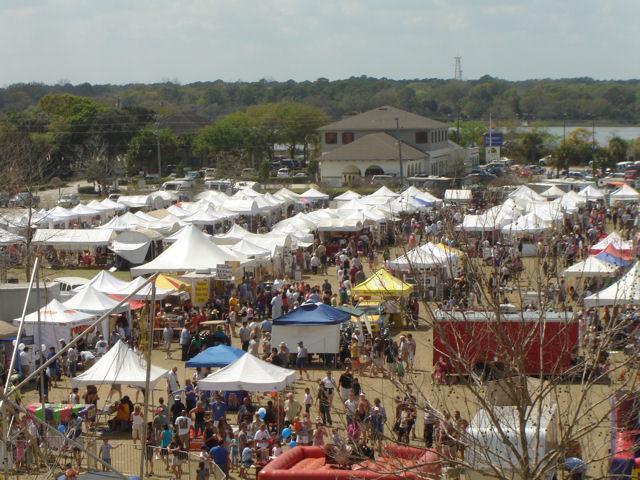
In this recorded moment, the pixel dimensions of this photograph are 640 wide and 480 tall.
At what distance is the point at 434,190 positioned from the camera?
5938cm

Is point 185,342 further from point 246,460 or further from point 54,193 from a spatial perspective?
point 54,193

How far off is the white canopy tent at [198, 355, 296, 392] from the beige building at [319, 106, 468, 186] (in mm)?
51076

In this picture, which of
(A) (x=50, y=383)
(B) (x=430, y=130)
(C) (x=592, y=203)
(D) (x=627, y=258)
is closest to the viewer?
(A) (x=50, y=383)

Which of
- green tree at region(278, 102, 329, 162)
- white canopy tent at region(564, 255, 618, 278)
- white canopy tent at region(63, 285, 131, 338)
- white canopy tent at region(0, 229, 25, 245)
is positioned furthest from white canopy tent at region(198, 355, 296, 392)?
green tree at region(278, 102, 329, 162)

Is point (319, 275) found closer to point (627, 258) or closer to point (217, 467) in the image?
point (627, 258)

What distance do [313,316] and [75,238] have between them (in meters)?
16.2

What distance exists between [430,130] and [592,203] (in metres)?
35.0

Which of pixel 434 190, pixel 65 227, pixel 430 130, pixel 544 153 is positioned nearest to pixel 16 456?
pixel 65 227

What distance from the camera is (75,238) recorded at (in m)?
37.0

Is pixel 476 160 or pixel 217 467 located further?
pixel 476 160

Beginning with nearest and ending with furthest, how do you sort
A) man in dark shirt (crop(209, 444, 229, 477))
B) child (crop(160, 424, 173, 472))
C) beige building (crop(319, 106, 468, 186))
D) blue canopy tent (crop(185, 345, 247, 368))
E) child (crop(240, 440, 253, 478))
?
man in dark shirt (crop(209, 444, 229, 477)) → child (crop(240, 440, 253, 478)) → child (crop(160, 424, 173, 472)) → blue canopy tent (crop(185, 345, 247, 368)) → beige building (crop(319, 106, 468, 186))

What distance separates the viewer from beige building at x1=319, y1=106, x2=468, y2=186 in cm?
7450

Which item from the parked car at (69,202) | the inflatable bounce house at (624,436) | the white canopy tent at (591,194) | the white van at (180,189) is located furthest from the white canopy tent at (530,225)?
the parked car at (69,202)

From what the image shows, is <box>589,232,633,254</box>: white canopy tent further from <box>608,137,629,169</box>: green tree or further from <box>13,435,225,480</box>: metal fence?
<box>608,137,629,169</box>: green tree
